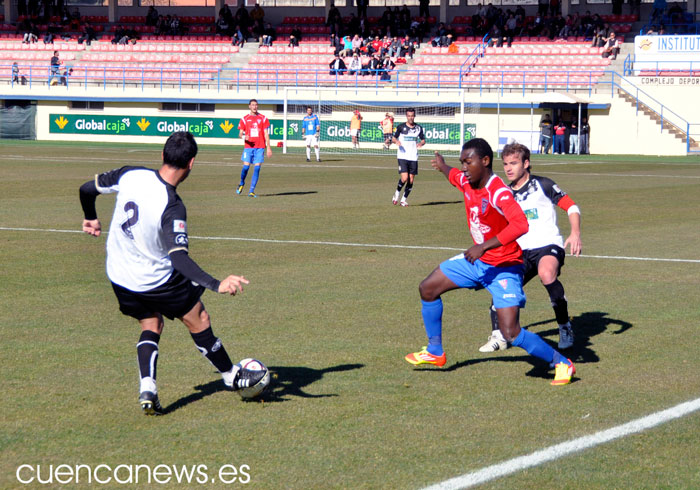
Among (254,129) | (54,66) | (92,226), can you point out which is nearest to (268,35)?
(54,66)

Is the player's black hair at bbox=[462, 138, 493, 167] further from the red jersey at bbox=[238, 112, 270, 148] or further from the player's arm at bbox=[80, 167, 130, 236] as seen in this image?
the red jersey at bbox=[238, 112, 270, 148]

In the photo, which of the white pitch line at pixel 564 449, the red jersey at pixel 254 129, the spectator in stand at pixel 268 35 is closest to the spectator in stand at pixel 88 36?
the spectator in stand at pixel 268 35

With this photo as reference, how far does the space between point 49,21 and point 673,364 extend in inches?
2456

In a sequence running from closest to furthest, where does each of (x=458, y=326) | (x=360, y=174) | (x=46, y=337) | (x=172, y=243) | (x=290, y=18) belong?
1. (x=172, y=243)
2. (x=46, y=337)
3. (x=458, y=326)
4. (x=360, y=174)
5. (x=290, y=18)

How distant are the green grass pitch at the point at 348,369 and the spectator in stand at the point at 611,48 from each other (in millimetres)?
34344

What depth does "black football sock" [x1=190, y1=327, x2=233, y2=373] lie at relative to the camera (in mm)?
6211

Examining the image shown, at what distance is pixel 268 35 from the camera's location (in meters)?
58.1

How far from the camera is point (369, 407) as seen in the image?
635cm

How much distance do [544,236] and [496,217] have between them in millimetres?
1496

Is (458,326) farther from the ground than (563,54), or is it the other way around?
(563,54)

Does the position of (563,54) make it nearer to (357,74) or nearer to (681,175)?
(357,74)

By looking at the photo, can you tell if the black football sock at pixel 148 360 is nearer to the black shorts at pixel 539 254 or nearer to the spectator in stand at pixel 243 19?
the black shorts at pixel 539 254

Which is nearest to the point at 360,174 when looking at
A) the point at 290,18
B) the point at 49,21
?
the point at 290,18

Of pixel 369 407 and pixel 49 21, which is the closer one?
pixel 369 407
